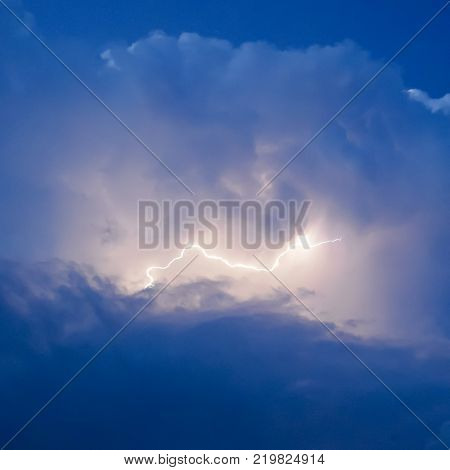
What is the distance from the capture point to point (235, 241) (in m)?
12.4

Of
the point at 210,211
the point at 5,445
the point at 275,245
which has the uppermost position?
the point at 210,211
